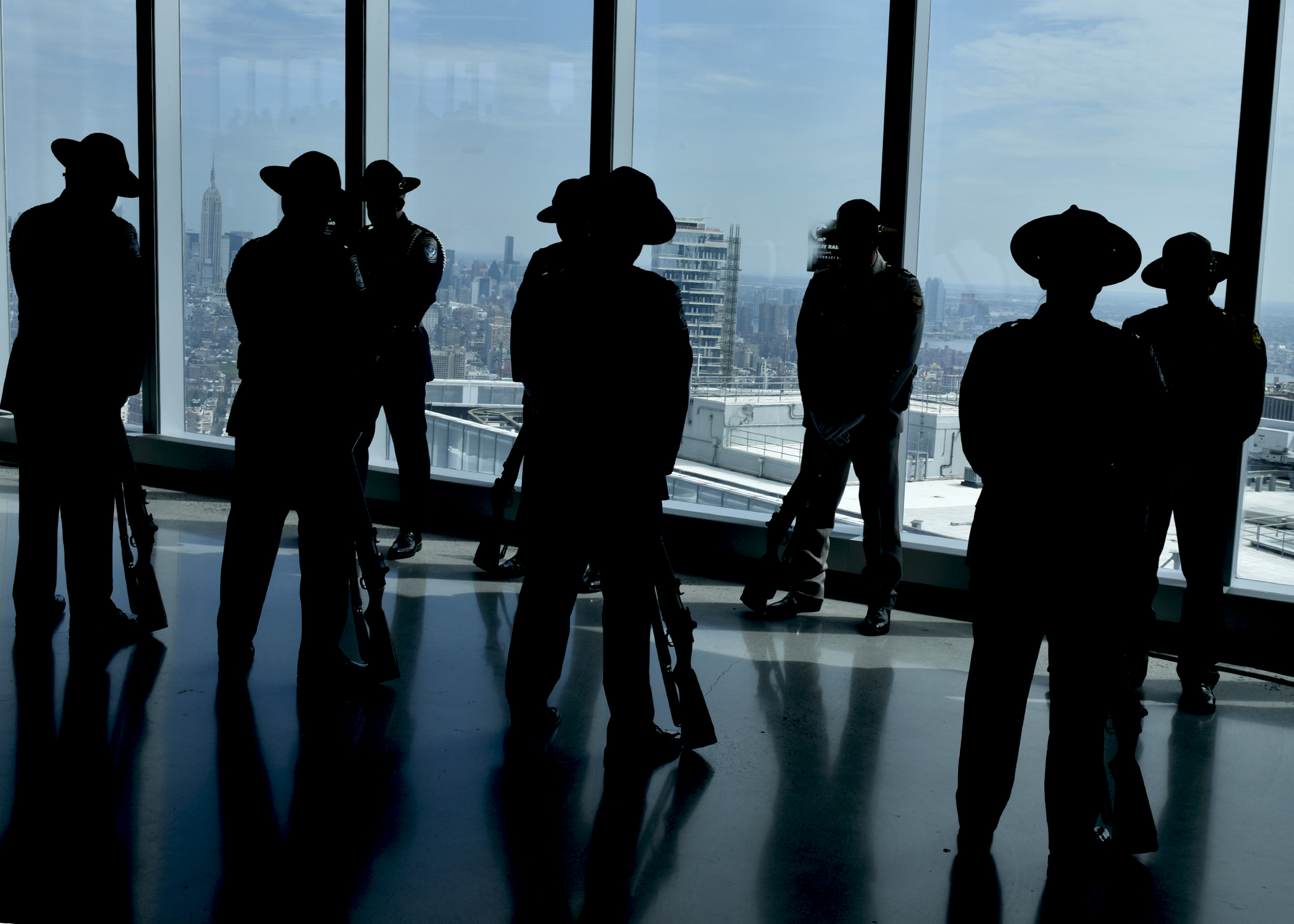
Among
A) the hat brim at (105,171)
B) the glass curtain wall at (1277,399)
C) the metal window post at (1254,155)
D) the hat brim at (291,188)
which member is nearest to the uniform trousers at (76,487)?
the hat brim at (105,171)

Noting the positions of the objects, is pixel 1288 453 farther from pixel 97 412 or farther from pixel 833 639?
pixel 97 412

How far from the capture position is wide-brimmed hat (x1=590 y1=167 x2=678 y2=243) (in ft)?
9.12

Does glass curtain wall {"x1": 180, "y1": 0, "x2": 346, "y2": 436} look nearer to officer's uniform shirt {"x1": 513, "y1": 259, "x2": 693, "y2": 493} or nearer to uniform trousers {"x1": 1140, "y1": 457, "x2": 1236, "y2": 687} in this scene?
officer's uniform shirt {"x1": 513, "y1": 259, "x2": 693, "y2": 493}

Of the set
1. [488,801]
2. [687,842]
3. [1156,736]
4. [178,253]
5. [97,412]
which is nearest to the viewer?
[687,842]

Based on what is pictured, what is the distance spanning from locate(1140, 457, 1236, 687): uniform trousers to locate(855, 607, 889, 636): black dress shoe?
0.99 meters

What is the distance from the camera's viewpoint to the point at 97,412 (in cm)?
363

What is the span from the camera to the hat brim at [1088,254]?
233cm

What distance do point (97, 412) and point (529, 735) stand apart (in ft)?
6.03

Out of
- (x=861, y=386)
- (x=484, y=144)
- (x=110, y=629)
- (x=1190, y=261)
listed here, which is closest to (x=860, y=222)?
(x=861, y=386)

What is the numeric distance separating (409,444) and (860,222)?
2388 millimetres

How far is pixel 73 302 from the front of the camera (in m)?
3.57

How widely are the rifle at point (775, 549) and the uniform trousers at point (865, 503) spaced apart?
0.10 feet

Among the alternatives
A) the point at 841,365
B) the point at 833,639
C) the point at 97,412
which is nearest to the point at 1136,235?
the point at 841,365

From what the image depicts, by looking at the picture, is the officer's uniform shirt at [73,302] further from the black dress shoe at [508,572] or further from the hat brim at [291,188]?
the black dress shoe at [508,572]
